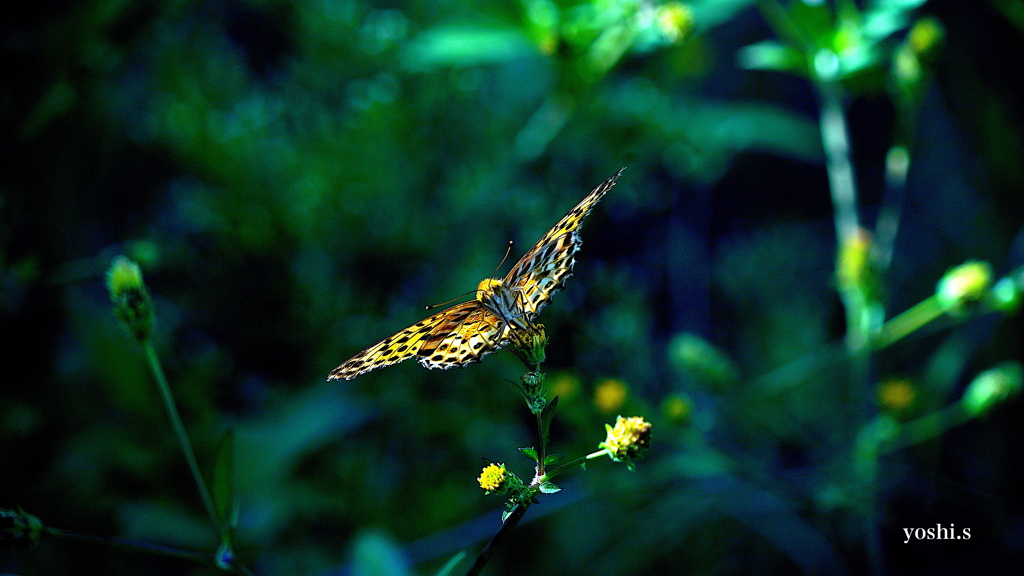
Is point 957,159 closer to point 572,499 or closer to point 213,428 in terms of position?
point 572,499

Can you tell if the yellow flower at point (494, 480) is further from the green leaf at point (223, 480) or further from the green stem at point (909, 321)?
the green stem at point (909, 321)

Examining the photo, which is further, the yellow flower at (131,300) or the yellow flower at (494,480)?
the yellow flower at (131,300)

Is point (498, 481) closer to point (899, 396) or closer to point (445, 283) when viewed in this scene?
point (445, 283)

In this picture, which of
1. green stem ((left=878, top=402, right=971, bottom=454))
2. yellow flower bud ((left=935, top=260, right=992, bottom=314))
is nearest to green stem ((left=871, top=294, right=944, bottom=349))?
yellow flower bud ((left=935, top=260, right=992, bottom=314))

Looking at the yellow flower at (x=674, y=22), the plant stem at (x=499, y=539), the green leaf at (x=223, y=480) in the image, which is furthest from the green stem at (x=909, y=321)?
the green leaf at (x=223, y=480)

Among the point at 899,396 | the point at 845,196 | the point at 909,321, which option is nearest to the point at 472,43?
the point at 845,196

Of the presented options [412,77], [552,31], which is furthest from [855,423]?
[412,77]
